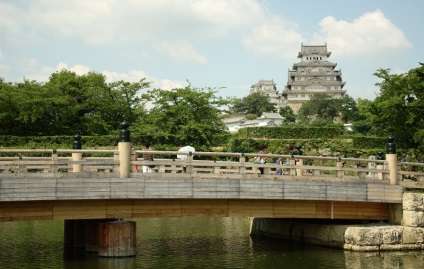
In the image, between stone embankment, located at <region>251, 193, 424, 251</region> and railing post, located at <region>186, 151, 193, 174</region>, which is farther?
stone embankment, located at <region>251, 193, 424, 251</region>

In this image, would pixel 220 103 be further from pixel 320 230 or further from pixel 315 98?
pixel 315 98

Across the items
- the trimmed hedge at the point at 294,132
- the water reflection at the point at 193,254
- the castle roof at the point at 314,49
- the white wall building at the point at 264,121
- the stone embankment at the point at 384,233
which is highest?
the castle roof at the point at 314,49

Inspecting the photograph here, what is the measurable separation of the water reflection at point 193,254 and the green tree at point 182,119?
17.3 m

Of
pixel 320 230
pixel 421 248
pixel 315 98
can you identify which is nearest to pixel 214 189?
pixel 320 230

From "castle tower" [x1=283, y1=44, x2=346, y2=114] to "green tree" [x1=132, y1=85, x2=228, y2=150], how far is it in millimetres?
69641

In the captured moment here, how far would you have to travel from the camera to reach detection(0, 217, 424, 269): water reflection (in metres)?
17.2

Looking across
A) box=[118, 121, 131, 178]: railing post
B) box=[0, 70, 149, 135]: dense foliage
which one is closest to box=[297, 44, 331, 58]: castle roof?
box=[0, 70, 149, 135]: dense foliage

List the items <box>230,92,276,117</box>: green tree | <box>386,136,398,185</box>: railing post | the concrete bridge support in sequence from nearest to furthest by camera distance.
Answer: the concrete bridge support < <box>386,136,398,185</box>: railing post < <box>230,92,276,117</box>: green tree

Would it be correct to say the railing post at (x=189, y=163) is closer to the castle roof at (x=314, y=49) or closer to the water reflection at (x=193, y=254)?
the water reflection at (x=193, y=254)

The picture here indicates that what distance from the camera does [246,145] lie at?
4788 centimetres

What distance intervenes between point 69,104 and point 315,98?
57.2m

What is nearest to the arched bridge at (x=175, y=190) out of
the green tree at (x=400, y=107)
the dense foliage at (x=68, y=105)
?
the green tree at (x=400, y=107)

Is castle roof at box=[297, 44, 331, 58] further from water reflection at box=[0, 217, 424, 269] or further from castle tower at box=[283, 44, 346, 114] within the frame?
water reflection at box=[0, 217, 424, 269]

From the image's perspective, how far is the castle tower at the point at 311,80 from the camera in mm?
112500
